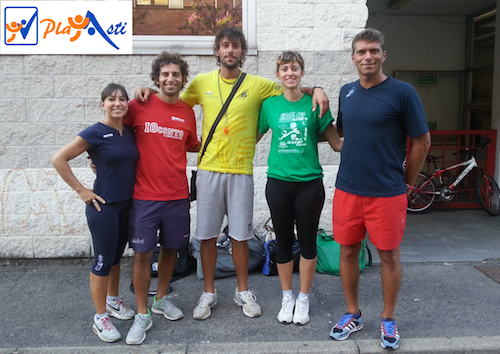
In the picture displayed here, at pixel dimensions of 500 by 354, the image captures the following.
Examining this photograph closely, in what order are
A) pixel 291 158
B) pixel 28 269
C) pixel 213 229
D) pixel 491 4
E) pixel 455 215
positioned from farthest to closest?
1. pixel 491 4
2. pixel 455 215
3. pixel 28 269
4. pixel 213 229
5. pixel 291 158

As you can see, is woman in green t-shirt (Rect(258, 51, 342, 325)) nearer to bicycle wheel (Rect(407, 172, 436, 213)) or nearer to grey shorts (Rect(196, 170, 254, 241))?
grey shorts (Rect(196, 170, 254, 241))

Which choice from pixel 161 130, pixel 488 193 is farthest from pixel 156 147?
pixel 488 193

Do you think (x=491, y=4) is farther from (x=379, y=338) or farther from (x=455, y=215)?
(x=379, y=338)

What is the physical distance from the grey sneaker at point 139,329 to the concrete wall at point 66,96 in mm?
1948

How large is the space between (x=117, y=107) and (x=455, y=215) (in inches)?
230

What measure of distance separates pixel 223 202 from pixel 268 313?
3.26 feet

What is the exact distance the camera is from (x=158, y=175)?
10.4 ft

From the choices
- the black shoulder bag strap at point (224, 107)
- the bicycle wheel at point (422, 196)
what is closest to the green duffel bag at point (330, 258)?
the black shoulder bag strap at point (224, 107)

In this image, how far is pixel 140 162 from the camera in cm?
316

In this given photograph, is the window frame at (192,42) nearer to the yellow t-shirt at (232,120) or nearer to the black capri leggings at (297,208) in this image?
the yellow t-shirt at (232,120)

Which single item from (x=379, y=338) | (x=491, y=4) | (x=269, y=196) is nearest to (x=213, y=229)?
(x=269, y=196)

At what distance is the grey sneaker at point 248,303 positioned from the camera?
11.3 ft

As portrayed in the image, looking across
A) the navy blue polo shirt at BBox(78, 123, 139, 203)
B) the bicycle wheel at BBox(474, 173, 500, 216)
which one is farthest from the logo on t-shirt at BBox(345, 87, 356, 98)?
the bicycle wheel at BBox(474, 173, 500, 216)

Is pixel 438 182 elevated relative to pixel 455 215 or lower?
elevated
